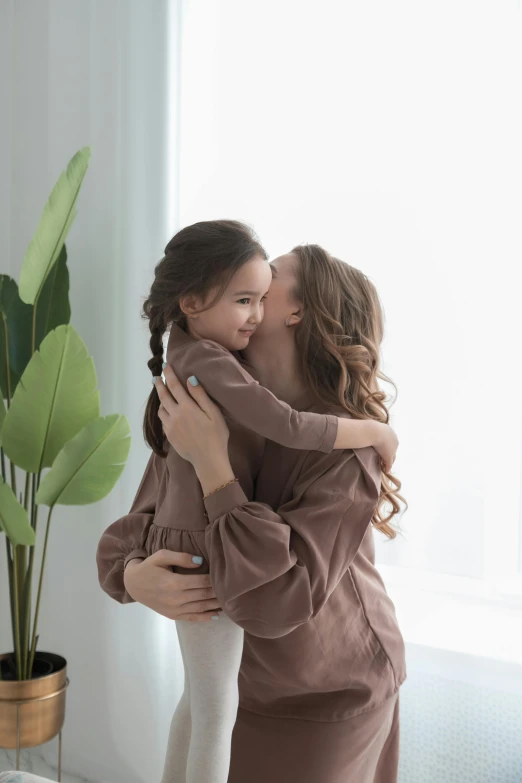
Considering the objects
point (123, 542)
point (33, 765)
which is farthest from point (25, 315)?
point (33, 765)

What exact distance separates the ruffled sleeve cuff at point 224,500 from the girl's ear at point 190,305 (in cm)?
33

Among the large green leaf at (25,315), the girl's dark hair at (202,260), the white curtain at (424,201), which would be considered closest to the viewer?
the girl's dark hair at (202,260)

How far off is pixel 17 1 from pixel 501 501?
7.36 feet

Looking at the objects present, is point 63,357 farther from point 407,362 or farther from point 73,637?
point 73,637

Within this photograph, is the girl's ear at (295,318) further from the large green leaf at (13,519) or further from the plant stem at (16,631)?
the plant stem at (16,631)

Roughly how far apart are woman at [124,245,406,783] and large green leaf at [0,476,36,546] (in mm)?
643

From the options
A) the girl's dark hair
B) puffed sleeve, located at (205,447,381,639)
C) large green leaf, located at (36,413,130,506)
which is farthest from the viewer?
large green leaf, located at (36,413,130,506)

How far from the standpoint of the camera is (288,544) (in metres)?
1.17

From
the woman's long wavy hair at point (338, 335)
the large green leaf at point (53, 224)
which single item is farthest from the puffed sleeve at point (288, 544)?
the large green leaf at point (53, 224)

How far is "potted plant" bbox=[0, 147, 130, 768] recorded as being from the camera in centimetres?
183

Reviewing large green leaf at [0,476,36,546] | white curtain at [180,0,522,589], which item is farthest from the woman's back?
large green leaf at [0,476,36,546]

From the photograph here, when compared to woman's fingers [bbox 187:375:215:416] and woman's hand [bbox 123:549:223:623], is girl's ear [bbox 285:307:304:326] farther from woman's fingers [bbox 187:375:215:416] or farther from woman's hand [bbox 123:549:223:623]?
woman's hand [bbox 123:549:223:623]

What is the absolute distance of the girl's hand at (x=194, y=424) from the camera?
1229 millimetres

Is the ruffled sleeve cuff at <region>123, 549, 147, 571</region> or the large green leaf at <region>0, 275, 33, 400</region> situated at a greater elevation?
the large green leaf at <region>0, 275, 33, 400</region>
